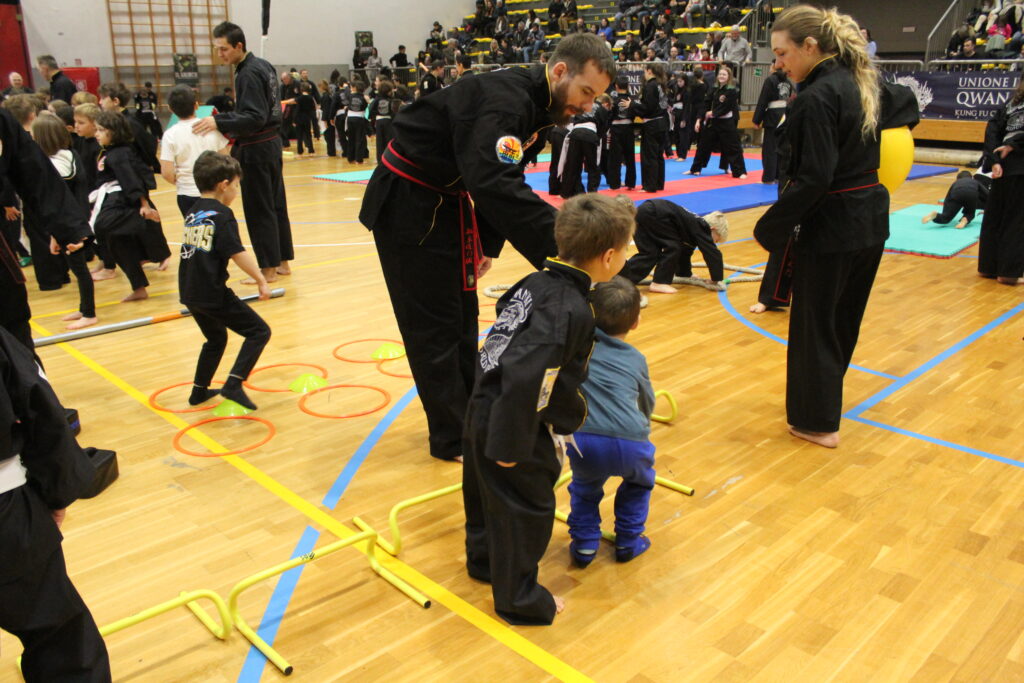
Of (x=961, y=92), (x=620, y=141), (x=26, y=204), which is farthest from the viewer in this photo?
(x=961, y=92)

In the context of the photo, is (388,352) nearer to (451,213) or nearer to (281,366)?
(281,366)

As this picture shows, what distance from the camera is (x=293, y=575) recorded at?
313 cm

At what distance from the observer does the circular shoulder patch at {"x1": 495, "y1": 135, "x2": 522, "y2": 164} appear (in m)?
3.12

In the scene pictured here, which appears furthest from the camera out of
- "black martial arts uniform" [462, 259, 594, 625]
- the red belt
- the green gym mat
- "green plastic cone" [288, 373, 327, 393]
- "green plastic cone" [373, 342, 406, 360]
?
the green gym mat

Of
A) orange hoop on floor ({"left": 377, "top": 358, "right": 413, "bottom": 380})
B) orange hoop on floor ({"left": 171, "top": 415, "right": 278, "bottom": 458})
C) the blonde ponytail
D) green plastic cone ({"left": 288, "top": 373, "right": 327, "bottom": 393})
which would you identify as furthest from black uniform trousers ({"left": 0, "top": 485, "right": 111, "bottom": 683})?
the blonde ponytail

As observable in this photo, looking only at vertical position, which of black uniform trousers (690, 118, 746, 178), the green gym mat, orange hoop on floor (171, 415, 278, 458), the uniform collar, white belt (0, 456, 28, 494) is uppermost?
black uniform trousers (690, 118, 746, 178)

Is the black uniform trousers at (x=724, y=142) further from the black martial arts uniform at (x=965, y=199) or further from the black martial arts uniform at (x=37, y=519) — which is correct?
the black martial arts uniform at (x=37, y=519)

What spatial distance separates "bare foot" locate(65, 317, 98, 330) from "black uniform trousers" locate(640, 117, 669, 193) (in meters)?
8.04

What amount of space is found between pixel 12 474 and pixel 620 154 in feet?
38.1

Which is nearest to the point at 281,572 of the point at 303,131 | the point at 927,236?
the point at 927,236

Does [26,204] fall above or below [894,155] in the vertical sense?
below

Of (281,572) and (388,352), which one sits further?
(388,352)

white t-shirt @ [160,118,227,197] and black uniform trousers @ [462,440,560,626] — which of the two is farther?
white t-shirt @ [160,118,227,197]

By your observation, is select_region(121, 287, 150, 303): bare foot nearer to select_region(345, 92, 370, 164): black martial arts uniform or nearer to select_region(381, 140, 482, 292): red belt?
select_region(381, 140, 482, 292): red belt
